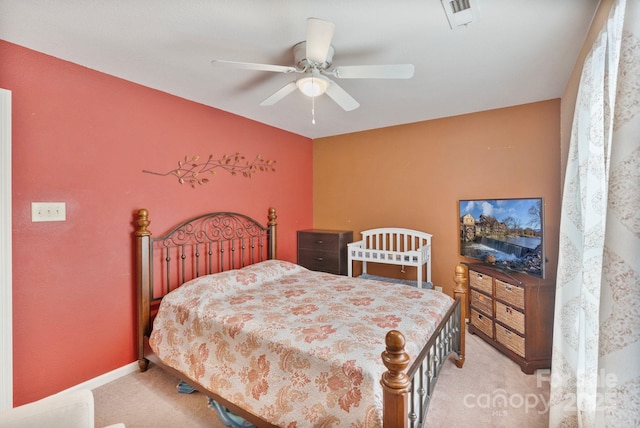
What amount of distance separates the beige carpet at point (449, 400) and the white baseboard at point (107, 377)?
0.16ft

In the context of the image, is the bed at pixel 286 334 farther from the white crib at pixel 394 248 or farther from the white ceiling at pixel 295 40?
the white ceiling at pixel 295 40

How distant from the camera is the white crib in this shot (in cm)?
328

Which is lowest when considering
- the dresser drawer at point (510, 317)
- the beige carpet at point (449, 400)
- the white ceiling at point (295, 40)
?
the beige carpet at point (449, 400)

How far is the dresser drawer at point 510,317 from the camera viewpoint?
7.88 ft

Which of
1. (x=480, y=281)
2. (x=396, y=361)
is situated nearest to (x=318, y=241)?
(x=480, y=281)

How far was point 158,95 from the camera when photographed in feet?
8.51

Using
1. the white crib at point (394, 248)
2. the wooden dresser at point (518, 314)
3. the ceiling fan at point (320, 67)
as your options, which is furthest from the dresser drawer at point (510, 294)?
the ceiling fan at point (320, 67)

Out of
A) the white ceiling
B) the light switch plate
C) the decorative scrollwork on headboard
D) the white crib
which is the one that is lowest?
the white crib

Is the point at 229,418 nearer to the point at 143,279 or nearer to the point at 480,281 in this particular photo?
the point at 143,279

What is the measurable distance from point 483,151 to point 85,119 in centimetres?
377

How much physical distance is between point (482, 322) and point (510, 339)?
14.5 inches

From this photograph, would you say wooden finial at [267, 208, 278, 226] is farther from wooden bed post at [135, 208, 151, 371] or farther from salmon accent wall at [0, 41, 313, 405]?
wooden bed post at [135, 208, 151, 371]

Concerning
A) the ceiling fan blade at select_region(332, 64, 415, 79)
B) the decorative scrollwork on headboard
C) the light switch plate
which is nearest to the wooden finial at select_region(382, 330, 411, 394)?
the ceiling fan blade at select_region(332, 64, 415, 79)

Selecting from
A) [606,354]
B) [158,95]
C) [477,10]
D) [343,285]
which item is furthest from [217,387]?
[477,10]
